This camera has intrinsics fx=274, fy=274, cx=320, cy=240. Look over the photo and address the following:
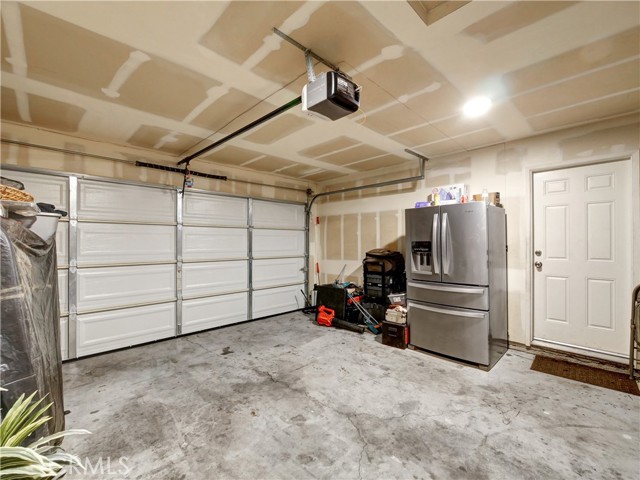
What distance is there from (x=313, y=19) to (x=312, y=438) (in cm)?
278

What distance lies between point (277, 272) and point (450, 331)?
3.29 m

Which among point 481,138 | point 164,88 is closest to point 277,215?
point 164,88

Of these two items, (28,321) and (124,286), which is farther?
(124,286)

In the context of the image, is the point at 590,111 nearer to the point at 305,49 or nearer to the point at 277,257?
the point at 305,49

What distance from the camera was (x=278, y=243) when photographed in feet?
18.0

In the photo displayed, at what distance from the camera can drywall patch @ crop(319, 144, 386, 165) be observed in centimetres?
403

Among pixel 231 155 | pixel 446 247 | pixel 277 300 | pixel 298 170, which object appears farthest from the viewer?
pixel 277 300

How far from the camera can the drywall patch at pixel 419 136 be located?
3.30 meters

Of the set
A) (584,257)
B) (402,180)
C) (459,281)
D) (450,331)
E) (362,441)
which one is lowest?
(362,441)

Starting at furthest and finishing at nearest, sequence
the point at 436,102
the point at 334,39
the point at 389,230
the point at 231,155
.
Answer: the point at 389,230
the point at 231,155
the point at 436,102
the point at 334,39

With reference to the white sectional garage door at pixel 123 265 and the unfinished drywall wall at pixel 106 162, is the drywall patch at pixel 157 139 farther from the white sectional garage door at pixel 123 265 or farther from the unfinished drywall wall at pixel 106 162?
the white sectional garage door at pixel 123 265

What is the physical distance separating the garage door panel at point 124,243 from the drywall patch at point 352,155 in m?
2.74

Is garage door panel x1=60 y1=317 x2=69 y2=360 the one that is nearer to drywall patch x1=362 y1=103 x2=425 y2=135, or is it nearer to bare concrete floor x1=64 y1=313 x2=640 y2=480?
bare concrete floor x1=64 y1=313 x2=640 y2=480

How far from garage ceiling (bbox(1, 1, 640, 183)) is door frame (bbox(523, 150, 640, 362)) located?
456 millimetres
